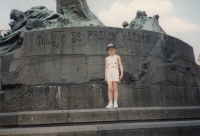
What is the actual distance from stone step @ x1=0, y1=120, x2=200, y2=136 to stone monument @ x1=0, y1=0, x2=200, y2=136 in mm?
715

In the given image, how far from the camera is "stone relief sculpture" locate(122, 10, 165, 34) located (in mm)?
11500

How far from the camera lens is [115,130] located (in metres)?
4.31

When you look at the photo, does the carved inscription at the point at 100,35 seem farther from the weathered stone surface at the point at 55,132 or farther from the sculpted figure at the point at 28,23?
the weathered stone surface at the point at 55,132

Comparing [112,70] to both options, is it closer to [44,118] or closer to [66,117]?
[66,117]

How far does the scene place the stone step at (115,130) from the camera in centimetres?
414

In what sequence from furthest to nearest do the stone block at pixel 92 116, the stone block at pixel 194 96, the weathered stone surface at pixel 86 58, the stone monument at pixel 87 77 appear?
1. the stone block at pixel 194 96
2. the weathered stone surface at pixel 86 58
3. the stone monument at pixel 87 77
4. the stone block at pixel 92 116

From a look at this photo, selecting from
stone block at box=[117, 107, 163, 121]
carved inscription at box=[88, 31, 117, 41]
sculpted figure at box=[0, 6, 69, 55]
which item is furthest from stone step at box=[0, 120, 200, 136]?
sculpted figure at box=[0, 6, 69, 55]

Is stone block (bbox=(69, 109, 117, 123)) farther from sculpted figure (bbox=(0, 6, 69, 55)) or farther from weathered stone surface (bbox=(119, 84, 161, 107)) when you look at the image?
sculpted figure (bbox=(0, 6, 69, 55))

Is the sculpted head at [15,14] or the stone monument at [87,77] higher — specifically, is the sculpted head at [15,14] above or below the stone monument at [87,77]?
above

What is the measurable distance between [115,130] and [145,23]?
8.39 meters

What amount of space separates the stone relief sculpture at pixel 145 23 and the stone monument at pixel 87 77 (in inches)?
105

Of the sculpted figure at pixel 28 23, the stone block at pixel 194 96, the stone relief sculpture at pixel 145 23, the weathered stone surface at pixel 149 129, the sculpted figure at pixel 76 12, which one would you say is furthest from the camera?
the stone relief sculpture at pixel 145 23

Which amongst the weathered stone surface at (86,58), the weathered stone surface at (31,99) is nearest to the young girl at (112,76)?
the weathered stone surface at (86,58)

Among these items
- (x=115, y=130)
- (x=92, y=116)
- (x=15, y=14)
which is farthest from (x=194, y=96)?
(x=15, y=14)
